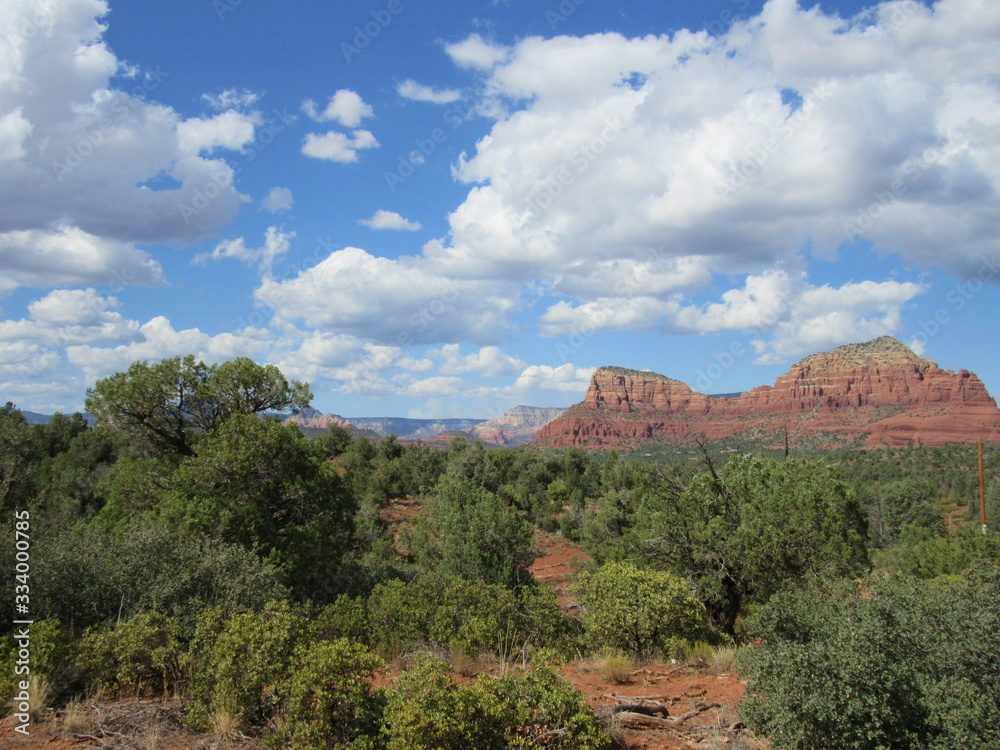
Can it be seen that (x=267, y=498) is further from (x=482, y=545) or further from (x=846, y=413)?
(x=846, y=413)

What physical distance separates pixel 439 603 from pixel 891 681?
7.79 meters

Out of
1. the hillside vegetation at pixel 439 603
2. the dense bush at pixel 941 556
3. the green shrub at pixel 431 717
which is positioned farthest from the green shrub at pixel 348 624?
the dense bush at pixel 941 556

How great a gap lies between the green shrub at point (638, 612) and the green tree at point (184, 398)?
33.0 ft

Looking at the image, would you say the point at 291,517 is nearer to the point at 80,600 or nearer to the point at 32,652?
the point at 80,600

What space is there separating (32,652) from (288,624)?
3.11m

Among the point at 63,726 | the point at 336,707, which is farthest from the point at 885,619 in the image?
the point at 63,726

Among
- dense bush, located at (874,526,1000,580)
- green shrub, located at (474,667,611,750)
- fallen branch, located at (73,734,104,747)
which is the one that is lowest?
dense bush, located at (874,526,1000,580)

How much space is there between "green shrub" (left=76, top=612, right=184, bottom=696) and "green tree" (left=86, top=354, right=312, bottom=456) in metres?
8.58

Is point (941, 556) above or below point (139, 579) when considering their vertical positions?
below

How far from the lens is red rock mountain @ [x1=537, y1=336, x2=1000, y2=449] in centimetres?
12938

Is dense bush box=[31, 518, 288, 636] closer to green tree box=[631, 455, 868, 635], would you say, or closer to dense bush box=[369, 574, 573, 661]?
dense bush box=[369, 574, 573, 661]

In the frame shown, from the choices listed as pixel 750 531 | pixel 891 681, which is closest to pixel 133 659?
pixel 891 681

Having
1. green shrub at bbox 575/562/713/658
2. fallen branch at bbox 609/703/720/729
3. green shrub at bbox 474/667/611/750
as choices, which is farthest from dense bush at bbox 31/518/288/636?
green shrub at bbox 575/562/713/658

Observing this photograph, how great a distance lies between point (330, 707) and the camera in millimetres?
5770
